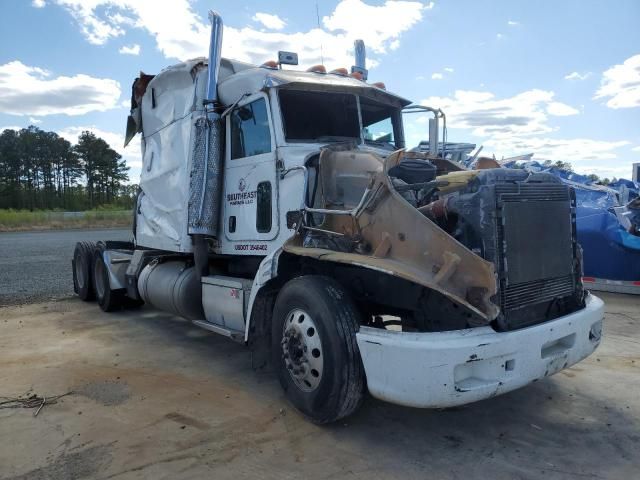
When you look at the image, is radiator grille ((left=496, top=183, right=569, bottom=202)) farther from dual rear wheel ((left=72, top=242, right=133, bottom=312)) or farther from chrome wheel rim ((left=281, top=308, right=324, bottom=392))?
dual rear wheel ((left=72, top=242, right=133, bottom=312))

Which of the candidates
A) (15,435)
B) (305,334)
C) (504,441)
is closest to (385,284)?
(305,334)

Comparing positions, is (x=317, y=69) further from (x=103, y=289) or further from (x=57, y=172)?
(x=57, y=172)

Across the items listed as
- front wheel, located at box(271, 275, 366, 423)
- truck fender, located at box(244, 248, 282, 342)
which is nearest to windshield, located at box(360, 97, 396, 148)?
truck fender, located at box(244, 248, 282, 342)

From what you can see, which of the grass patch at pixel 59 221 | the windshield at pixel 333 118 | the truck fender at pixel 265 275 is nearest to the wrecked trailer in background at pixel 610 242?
the windshield at pixel 333 118

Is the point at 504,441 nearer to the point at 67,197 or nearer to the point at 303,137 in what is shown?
the point at 303,137

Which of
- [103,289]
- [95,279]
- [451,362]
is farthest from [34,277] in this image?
[451,362]

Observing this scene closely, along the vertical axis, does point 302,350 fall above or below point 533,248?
below

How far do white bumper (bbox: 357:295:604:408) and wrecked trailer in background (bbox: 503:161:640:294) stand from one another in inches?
261

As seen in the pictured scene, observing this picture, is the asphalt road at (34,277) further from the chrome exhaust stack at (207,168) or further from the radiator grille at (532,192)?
the radiator grille at (532,192)

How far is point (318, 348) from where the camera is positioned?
4.04 m

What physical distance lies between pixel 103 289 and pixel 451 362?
24.3 ft

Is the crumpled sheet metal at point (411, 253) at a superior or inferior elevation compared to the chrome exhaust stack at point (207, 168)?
inferior

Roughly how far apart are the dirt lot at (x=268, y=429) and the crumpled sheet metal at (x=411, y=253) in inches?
43.7

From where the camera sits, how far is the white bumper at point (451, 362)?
11.1 feet
